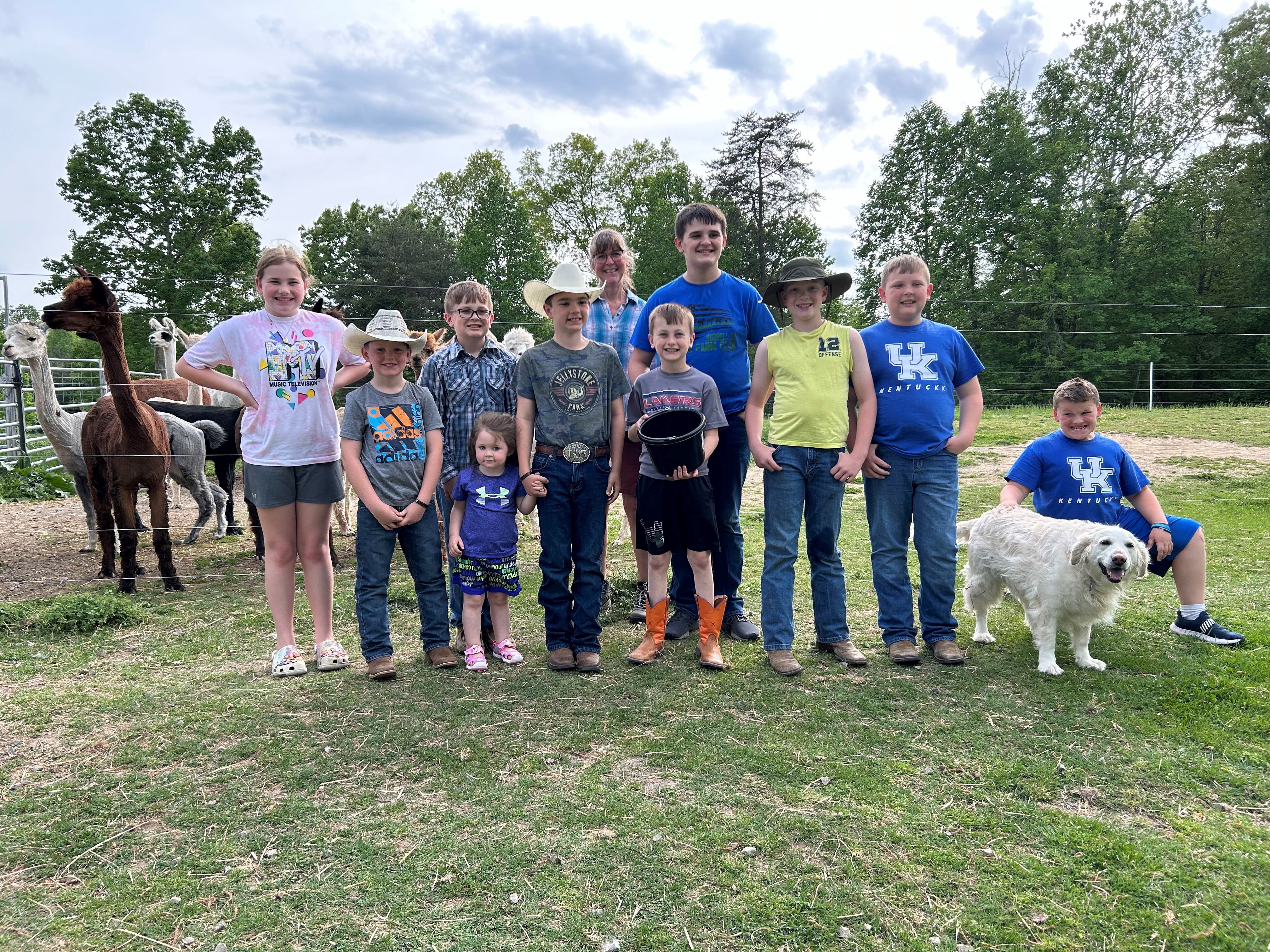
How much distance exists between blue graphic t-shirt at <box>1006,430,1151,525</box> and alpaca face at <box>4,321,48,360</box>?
838 cm

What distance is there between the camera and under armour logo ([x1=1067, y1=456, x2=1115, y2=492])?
162 inches

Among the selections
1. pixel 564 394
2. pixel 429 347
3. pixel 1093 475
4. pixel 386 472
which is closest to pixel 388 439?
pixel 386 472

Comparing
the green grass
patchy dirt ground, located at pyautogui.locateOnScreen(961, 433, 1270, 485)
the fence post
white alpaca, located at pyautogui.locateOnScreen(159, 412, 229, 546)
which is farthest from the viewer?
the fence post

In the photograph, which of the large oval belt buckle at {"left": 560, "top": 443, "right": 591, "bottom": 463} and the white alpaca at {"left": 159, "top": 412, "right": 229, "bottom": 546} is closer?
the large oval belt buckle at {"left": 560, "top": 443, "right": 591, "bottom": 463}

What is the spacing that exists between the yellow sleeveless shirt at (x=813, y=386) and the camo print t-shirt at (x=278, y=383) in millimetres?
2295

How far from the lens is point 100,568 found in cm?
614

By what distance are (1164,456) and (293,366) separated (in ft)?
40.3

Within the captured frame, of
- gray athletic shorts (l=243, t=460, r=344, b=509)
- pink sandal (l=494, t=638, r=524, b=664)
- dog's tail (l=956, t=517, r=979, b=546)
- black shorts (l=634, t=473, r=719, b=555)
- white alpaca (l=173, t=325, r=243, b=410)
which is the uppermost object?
white alpaca (l=173, t=325, r=243, b=410)

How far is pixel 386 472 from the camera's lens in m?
3.79

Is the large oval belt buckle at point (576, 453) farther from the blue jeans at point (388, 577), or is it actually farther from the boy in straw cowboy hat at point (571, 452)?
the blue jeans at point (388, 577)

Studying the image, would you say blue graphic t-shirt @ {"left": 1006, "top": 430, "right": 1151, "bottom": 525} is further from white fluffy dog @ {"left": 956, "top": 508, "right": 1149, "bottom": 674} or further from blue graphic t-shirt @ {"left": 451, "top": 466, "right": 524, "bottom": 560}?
blue graphic t-shirt @ {"left": 451, "top": 466, "right": 524, "bottom": 560}

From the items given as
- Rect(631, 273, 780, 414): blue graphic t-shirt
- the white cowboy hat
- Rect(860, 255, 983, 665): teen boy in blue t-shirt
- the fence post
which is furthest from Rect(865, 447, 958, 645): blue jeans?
the fence post

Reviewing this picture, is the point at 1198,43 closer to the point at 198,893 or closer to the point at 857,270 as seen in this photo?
the point at 857,270

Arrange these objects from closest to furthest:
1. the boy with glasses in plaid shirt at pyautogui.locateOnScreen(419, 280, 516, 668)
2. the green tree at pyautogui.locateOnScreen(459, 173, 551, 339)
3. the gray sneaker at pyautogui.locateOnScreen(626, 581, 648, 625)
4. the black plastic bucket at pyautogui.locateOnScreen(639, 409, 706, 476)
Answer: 1. the black plastic bucket at pyautogui.locateOnScreen(639, 409, 706, 476)
2. the boy with glasses in plaid shirt at pyautogui.locateOnScreen(419, 280, 516, 668)
3. the gray sneaker at pyautogui.locateOnScreen(626, 581, 648, 625)
4. the green tree at pyautogui.locateOnScreen(459, 173, 551, 339)
